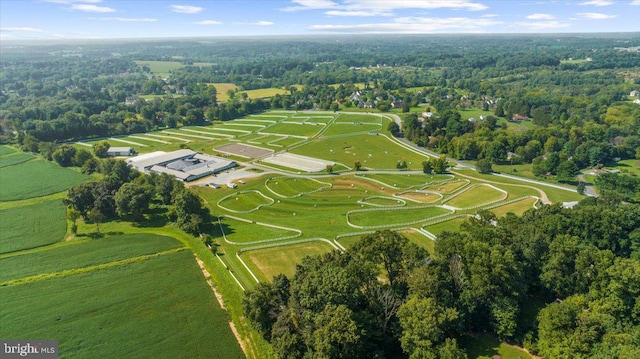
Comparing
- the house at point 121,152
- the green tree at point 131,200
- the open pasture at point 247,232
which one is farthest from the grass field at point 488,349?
the house at point 121,152

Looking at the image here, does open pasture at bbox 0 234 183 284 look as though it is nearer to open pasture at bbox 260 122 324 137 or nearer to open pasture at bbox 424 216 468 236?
open pasture at bbox 424 216 468 236

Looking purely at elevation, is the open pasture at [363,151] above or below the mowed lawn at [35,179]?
above

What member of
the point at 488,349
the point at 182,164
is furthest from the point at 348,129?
the point at 488,349

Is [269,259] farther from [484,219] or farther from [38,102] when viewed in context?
[38,102]

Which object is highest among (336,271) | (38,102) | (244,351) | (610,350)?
(38,102)

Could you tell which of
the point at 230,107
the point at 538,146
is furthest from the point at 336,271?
the point at 230,107

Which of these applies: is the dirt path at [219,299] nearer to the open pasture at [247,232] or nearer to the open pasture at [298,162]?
the open pasture at [247,232]

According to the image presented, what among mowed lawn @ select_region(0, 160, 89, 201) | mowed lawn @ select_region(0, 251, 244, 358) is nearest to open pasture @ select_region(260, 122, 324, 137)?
mowed lawn @ select_region(0, 160, 89, 201)
